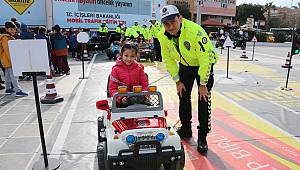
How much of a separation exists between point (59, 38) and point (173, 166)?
8.12m

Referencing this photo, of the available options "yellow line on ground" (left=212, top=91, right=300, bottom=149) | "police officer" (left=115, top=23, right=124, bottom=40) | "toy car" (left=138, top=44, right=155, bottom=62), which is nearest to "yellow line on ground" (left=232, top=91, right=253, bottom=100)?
"yellow line on ground" (left=212, top=91, right=300, bottom=149)

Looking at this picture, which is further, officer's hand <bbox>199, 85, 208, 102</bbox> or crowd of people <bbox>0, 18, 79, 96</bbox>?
crowd of people <bbox>0, 18, 79, 96</bbox>

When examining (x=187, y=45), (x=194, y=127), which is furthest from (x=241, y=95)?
(x=187, y=45)

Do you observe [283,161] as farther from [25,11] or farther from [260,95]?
[25,11]

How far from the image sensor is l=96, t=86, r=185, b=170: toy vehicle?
2812 mm

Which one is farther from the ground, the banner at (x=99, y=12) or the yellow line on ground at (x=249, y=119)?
the banner at (x=99, y=12)

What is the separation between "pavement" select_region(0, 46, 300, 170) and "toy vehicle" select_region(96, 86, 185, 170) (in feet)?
2.66

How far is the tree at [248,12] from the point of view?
6794cm

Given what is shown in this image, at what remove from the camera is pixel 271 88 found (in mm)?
8211

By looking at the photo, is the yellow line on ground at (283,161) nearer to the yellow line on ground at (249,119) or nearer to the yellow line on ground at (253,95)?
the yellow line on ground at (249,119)

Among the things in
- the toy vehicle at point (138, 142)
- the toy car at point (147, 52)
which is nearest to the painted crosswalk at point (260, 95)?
the toy vehicle at point (138, 142)

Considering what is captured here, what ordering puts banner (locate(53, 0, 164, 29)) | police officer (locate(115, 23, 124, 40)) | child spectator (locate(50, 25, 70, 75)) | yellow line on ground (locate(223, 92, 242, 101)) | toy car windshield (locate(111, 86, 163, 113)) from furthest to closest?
police officer (locate(115, 23, 124, 40)) → banner (locate(53, 0, 164, 29)) → child spectator (locate(50, 25, 70, 75)) → yellow line on ground (locate(223, 92, 242, 101)) → toy car windshield (locate(111, 86, 163, 113))

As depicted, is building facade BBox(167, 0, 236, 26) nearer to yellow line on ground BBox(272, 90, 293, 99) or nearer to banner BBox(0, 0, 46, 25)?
banner BBox(0, 0, 46, 25)

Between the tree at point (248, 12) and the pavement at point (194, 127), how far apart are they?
65.1 meters
